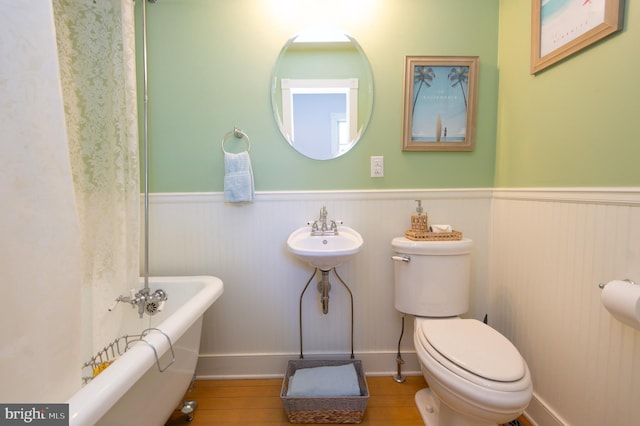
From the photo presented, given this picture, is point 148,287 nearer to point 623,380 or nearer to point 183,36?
point 183,36

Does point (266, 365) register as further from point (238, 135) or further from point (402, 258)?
point (238, 135)

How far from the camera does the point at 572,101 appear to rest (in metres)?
0.99

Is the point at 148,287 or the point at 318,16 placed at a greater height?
the point at 318,16

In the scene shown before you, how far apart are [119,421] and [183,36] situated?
1.67m

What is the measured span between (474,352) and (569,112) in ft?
3.22

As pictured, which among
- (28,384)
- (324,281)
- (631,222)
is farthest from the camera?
(324,281)

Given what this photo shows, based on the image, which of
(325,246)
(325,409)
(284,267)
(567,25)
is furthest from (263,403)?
(567,25)

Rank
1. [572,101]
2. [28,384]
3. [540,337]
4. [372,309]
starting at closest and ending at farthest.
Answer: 1. [28,384]
2. [572,101]
3. [540,337]
4. [372,309]

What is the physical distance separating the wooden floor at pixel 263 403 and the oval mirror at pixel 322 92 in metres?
1.27

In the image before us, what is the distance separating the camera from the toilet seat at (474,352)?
794 mm

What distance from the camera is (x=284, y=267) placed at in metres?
1.46

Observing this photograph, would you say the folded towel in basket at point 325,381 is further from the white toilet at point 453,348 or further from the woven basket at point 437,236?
the woven basket at point 437,236

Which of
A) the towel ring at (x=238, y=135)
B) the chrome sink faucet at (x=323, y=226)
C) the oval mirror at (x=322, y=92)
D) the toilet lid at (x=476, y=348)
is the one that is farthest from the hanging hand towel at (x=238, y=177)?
the toilet lid at (x=476, y=348)

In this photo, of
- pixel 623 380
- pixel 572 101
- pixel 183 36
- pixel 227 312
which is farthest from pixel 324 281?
pixel 183 36
